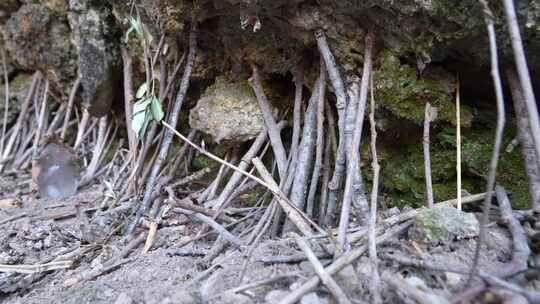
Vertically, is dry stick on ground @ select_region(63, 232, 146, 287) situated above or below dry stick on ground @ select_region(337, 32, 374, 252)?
below

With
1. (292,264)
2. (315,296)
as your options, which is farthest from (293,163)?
(315,296)

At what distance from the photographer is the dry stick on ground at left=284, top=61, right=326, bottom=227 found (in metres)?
1.50

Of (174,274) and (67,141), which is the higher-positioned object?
(67,141)

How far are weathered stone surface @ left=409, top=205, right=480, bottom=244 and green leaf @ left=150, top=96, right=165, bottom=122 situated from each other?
129 centimetres

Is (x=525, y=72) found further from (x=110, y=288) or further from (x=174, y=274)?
(x=110, y=288)

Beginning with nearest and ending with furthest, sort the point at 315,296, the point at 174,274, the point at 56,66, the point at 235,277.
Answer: the point at 315,296 → the point at 235,277 → the point at 174,274 → the point at 56,66

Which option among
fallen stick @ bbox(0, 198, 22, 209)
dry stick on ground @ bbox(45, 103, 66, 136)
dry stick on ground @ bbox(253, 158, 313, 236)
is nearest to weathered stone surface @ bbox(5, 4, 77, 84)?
dry stick on ground @ bbox(45, 103, 66, 136)

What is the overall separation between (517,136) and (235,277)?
103 centimetres

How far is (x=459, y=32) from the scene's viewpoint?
1.20 m

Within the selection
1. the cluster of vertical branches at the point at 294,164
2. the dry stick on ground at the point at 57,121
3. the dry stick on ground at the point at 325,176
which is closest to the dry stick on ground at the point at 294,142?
the cluster of vertical branches at the point at 294,164

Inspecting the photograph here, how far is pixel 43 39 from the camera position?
2570 mm

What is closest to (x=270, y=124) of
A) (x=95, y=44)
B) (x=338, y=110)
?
(x=338, y=110)

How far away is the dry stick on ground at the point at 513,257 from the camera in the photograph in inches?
30.1

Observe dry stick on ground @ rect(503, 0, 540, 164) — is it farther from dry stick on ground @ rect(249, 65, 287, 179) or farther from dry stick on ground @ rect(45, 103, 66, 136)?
dry stick on ground @ rect(45, 103, 66, 136)
